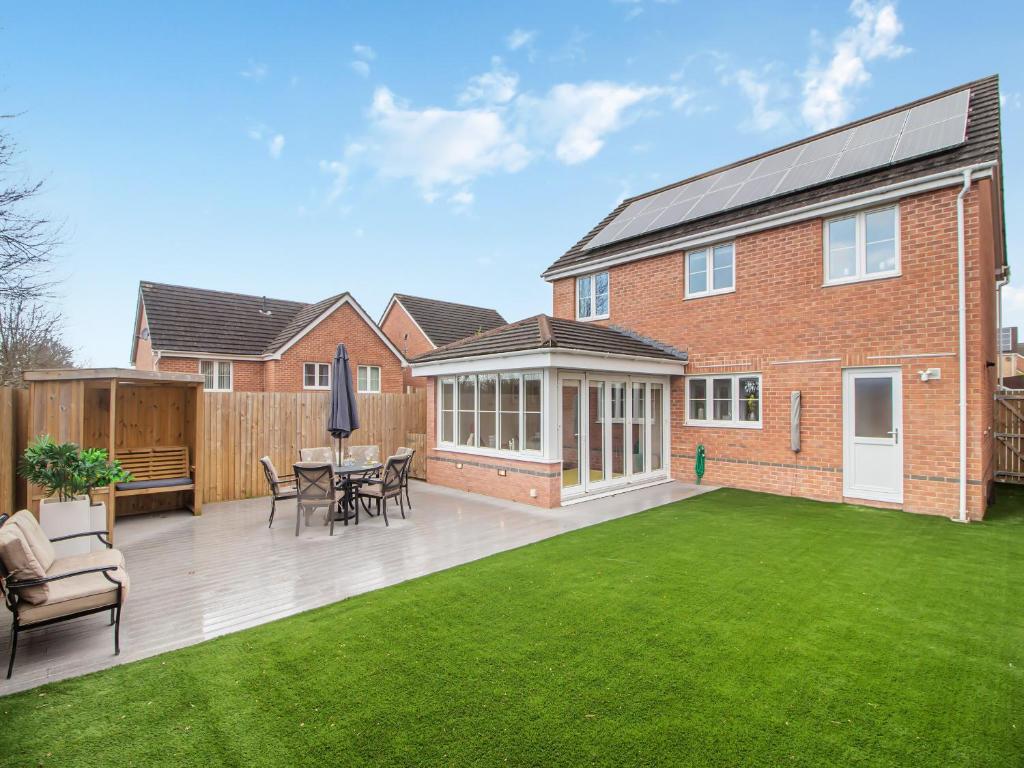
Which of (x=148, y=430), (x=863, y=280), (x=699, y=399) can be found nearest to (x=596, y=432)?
(x=699, y=399)

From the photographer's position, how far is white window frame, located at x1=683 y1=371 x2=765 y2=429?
1104 cm

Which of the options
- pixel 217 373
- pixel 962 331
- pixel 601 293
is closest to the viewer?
pixel 962 331

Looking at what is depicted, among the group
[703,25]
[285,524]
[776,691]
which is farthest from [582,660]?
[703,25]

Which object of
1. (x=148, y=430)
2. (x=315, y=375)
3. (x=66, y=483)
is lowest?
(x=66, y=483)

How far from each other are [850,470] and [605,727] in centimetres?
917

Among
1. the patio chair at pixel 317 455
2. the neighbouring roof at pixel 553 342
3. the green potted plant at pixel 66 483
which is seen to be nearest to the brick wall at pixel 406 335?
the neighbouring roof at pixel 553 342

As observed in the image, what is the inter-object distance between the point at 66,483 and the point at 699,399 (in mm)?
11928

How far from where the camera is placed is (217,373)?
803 inches

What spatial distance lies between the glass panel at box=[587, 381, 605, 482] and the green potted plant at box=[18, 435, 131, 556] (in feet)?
26.6

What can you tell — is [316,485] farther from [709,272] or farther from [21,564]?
[709,272]

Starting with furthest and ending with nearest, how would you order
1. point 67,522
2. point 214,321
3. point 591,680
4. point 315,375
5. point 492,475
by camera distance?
point 315,375 < point 214,321 < point 492,475 < point 67,522 < point 591,680

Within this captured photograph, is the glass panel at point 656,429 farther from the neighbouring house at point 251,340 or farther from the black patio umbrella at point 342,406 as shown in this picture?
the neighbouring house at point 251,340

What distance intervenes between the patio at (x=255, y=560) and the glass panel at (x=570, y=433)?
654 millimetres

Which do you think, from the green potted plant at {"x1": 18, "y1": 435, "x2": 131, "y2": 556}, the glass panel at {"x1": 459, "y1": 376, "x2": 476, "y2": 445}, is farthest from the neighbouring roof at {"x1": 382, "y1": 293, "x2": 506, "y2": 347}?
the green potted plant at {"x1": 18, "y1": 435, "x2": 131, "y2": 556}
